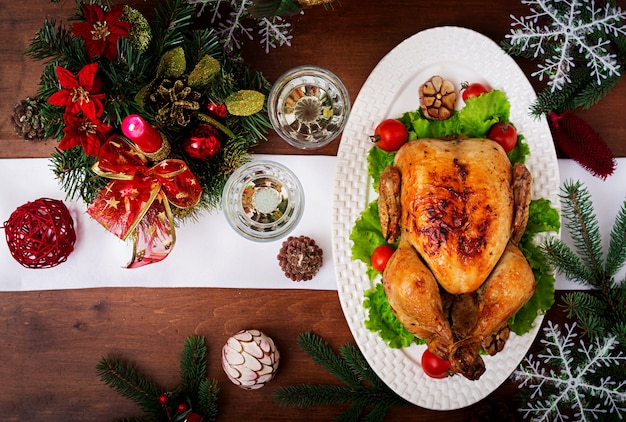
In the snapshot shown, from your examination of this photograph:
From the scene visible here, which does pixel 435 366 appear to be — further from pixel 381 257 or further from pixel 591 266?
pixel 591 266

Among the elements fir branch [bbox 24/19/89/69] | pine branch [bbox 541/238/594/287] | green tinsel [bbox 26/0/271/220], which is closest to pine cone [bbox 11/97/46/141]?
green tinsel [bbox 26/0/271/220]

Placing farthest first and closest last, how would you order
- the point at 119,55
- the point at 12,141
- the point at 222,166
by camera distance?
the point at 12,141, the point at 222,166, the point at 119,55

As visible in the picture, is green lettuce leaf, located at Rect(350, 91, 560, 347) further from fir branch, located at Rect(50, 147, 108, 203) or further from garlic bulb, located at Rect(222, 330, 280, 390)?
fir branch, located at Rect(50, 147, 108, 203)

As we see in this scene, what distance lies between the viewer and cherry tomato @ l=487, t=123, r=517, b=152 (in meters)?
1.29

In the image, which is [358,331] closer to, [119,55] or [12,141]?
[119,55]

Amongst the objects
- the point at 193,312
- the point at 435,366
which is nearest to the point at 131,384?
the point at 193,312

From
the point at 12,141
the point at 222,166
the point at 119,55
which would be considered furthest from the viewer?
the point at 12,141

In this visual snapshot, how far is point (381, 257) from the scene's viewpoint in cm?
132

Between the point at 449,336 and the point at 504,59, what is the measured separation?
0.73 m

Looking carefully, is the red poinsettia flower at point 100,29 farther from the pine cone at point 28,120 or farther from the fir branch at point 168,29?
the pine cone at point 28,120

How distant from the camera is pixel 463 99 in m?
1.36

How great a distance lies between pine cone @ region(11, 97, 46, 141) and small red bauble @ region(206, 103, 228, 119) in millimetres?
508

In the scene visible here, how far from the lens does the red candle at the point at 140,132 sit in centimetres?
100

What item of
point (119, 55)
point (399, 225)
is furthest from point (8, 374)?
point (399, 225)
